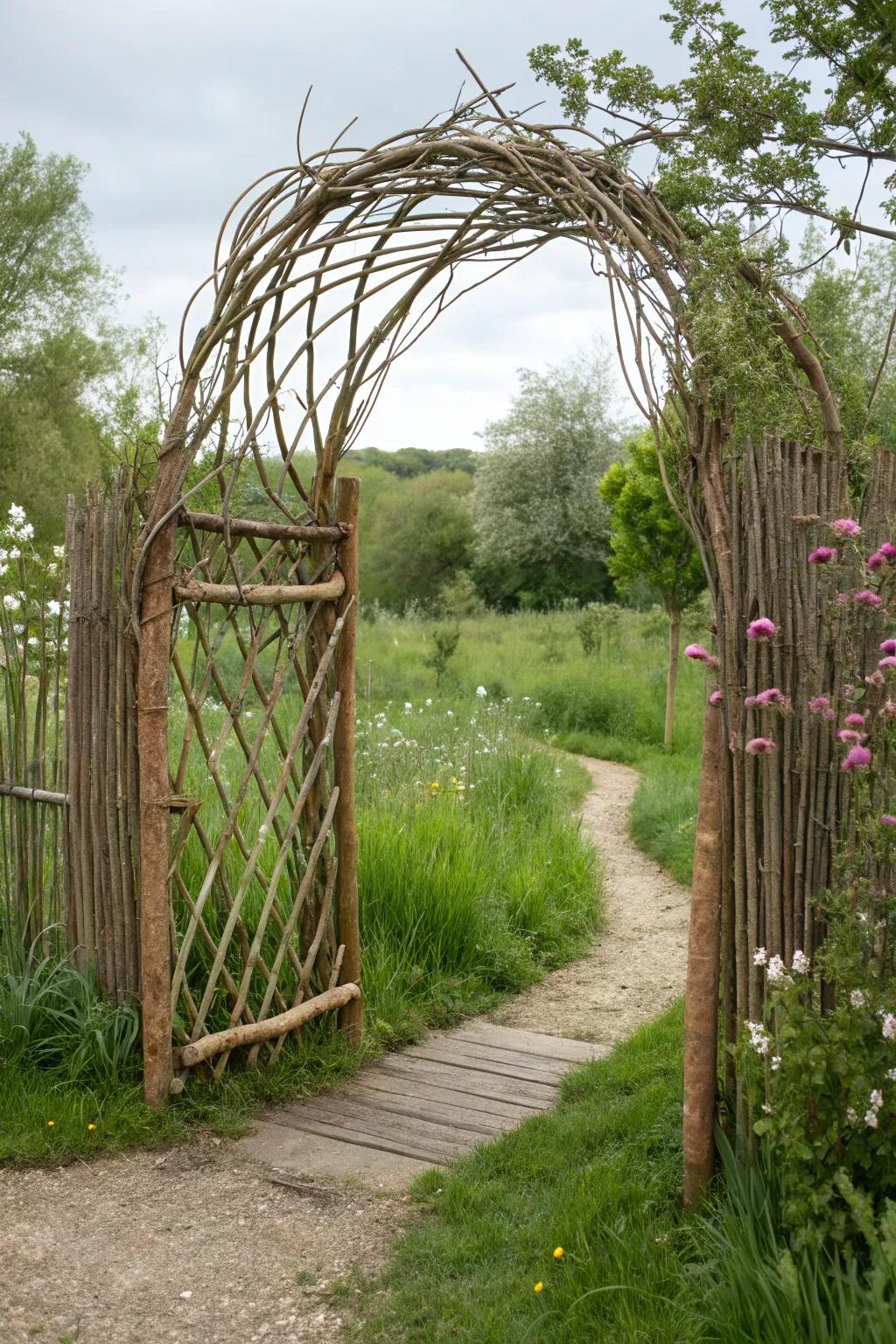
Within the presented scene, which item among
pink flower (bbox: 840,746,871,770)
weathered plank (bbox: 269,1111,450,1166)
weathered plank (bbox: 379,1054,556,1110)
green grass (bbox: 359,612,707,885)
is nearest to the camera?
pink flower (bbox: 840,746,871,770)

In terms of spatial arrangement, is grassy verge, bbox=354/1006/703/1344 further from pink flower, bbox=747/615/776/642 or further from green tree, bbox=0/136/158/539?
green tree, bbox=0/136/158/539

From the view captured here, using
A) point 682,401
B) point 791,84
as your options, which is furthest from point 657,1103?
point 791,84

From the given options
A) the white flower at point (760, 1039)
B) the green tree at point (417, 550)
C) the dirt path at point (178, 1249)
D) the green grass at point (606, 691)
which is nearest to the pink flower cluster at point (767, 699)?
the white flower at point (760, 1039)

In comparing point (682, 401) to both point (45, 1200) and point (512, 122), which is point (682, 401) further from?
point (45, 1200)

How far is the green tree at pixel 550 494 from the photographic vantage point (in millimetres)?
25078

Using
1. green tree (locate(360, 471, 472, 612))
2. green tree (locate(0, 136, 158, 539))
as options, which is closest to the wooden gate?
green tree (locate(0, 136, 158, 539))

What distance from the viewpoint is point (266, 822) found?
12.5 ft

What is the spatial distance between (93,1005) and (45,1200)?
0.65 metres

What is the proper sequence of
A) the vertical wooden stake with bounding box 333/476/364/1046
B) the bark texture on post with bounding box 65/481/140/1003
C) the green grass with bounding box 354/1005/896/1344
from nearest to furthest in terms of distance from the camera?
the green grass with bounding box 354/1005/896/1344, the bark texture on post with bounding box 65/481/140/1003, the vertical wooden stake with bounding box 333/476/364/1046

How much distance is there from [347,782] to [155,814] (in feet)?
2.83

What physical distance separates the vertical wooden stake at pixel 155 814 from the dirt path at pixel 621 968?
1651mm

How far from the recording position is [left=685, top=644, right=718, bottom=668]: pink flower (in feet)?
8.25

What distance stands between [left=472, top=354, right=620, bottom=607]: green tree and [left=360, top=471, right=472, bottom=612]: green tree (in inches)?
103

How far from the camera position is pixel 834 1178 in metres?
2.12
